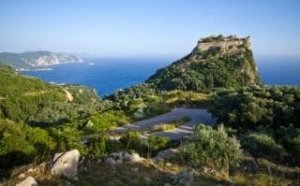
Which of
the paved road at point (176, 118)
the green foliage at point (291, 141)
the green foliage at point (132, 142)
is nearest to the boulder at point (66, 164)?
the green foliage at point (132, 142)

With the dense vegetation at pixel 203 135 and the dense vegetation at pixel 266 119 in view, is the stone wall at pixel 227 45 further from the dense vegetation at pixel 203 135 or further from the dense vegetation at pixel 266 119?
the dense vegetation at pixel 266 119

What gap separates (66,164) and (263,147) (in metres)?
7.94

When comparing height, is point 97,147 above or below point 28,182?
below

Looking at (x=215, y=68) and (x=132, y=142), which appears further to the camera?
(x=215, y=68)

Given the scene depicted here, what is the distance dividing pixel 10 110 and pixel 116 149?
69.2m

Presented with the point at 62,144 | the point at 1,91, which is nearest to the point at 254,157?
the point at 62,144

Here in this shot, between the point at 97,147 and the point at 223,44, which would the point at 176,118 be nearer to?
the point at 97,147

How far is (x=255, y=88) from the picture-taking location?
24.5 meters

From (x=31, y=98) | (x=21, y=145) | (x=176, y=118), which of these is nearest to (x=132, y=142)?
(x=21, y=145)

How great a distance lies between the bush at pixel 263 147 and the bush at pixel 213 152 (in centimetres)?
232

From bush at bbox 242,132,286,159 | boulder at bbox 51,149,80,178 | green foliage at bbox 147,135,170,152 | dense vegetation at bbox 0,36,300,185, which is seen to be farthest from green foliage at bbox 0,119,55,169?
bush at bbox 242,132,286,159

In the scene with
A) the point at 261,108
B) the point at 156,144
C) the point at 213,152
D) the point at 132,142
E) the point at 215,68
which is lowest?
the point at 215,68

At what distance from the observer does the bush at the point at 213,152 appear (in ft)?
41.3

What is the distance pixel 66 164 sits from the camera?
1032 cm
